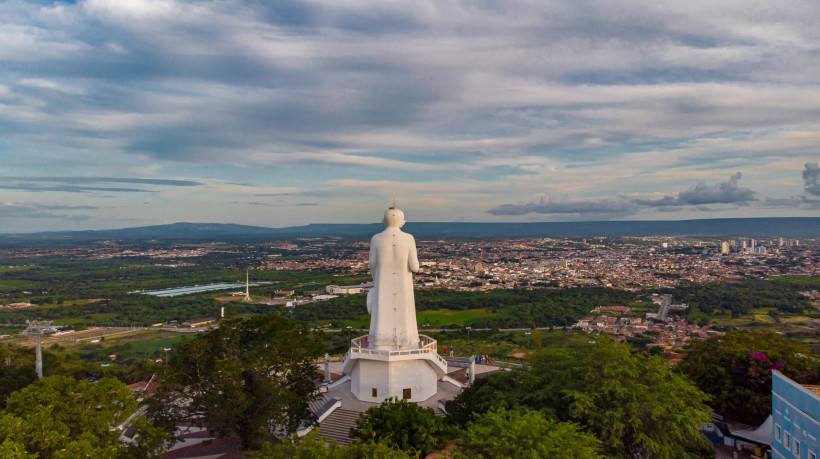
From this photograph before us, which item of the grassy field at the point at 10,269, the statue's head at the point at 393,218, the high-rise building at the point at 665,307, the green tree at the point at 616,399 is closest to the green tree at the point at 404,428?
the green tree at the point at 616,399

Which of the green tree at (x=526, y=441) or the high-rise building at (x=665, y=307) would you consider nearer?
the green tree at (x=526, y=441)

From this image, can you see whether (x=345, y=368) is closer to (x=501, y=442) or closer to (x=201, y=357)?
(x=201, y=357)

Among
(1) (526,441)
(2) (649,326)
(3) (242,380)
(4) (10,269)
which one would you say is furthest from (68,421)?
(4) (10,269)

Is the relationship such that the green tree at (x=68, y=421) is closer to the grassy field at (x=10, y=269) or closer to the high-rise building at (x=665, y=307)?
the high-rise building at (x=665, y=307)

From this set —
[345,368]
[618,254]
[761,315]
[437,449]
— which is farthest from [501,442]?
[618,254]

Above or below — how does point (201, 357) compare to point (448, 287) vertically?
above

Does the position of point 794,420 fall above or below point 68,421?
below

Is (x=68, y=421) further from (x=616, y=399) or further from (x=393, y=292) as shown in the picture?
(x=616, y=399)
